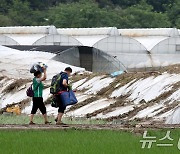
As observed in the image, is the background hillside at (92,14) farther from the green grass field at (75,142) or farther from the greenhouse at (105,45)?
the green grass field at (75,142)

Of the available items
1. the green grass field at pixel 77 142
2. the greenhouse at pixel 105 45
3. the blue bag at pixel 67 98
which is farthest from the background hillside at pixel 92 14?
the green grass field at pixel 77 142

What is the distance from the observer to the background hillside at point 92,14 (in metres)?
59.8

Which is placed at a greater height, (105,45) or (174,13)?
(174,13)

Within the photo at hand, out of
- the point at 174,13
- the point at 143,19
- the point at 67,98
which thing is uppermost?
the point at 174,13

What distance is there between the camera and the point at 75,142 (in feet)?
35.4

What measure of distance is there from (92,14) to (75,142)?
49211mm

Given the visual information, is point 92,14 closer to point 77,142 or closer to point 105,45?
point 105,45

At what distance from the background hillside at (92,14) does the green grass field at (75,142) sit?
47.2 meters

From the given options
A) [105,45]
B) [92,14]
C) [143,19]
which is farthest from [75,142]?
[143,19]

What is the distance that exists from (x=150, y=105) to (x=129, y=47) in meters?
19.3

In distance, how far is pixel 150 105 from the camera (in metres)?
17.6

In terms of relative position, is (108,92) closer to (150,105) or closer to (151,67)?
(150,105)

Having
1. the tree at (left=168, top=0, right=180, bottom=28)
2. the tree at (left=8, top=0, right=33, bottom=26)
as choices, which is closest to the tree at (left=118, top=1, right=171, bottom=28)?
the tree at (left=168, top=0, right=180, bottom=28)

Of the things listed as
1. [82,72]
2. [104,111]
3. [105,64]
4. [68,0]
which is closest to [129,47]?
[105,64]
